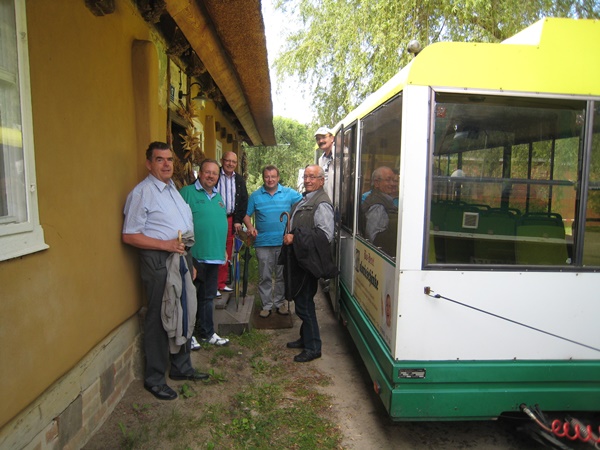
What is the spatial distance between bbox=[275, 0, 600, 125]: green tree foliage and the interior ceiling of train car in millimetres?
2626

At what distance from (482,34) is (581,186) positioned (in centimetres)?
600

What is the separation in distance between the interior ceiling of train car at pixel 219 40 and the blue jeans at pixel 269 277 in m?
2.05

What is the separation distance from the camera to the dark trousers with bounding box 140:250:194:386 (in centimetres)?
305

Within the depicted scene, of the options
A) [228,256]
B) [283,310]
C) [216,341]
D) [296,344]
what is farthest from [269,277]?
[216,341]

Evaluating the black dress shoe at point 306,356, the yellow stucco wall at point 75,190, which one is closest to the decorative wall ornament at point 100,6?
the yellow stucco wall at point 75,190

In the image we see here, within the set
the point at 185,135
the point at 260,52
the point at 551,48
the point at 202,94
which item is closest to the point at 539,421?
the point at 551,48

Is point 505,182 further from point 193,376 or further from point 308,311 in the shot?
point 193,376

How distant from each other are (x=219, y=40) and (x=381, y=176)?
2.13 m

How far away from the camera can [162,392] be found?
3.14 m

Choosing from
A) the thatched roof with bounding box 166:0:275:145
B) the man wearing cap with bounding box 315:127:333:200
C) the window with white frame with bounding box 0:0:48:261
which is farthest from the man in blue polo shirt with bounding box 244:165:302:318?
the window with white frame with bounding box 0:0:48:261

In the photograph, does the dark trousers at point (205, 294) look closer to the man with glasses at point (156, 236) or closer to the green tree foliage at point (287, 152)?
the man with glasses at point (156, 236)

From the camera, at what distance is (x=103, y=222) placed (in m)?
2.71

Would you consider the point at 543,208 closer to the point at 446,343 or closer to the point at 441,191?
the point at 441,191

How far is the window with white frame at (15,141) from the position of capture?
1.79m
